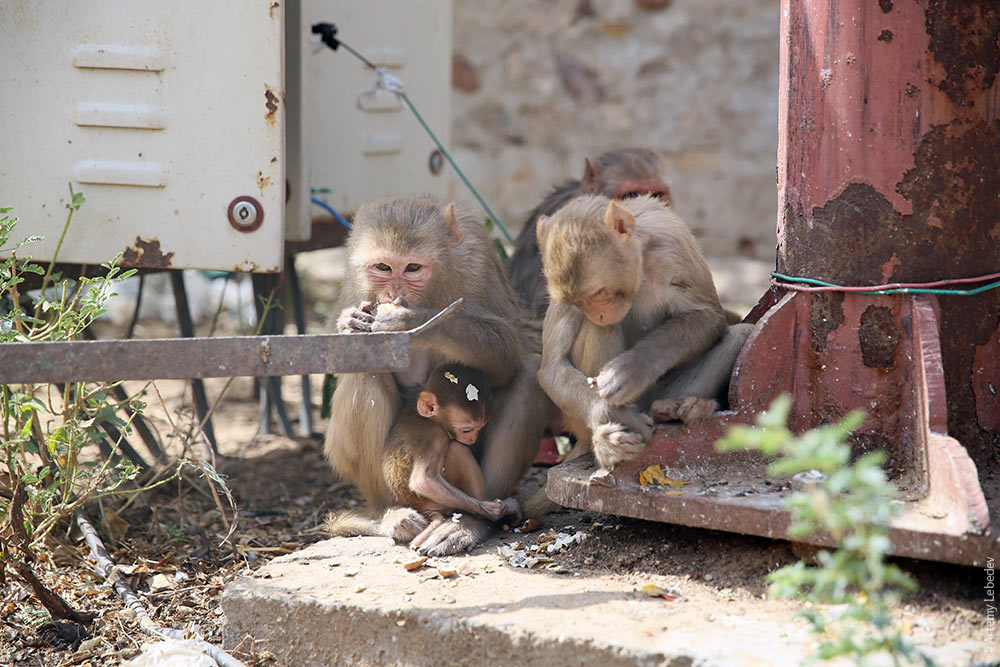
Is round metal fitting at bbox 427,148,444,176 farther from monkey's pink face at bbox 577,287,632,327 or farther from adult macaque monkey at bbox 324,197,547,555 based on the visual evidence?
monkey's pink face at bbox 577,287,632,327

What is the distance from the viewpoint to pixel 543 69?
836 centimetres

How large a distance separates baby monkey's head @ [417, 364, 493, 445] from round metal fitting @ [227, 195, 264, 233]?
0.92m

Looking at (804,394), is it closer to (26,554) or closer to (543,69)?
(26,554)

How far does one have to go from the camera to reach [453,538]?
368 cm

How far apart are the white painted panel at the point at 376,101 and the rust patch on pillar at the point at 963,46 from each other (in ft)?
8.75

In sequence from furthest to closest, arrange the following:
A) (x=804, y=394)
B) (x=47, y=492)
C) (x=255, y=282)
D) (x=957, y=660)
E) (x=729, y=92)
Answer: (x=729, y=92), (x=255, y=282), (x=47, y=492), (x=804, y=394), (x=957, y=660)

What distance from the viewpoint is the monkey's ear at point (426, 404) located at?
3941 mm

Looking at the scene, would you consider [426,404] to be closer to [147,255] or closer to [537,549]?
[537,549]

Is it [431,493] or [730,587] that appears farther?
[431,493]

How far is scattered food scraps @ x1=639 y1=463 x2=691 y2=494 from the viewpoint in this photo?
11.0ft

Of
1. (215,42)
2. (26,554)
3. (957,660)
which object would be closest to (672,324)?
(957,660)

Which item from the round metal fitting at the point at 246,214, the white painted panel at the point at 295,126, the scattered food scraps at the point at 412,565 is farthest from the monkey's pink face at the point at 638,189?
the scattered food scraps at the point at 412,565

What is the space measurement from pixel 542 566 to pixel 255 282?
8.48 ft

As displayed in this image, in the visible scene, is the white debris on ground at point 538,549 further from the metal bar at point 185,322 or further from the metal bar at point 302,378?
the metal bar at point 302,378
